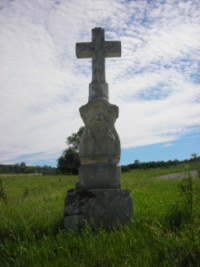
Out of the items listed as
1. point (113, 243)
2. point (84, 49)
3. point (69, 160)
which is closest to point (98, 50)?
point (84, 49)

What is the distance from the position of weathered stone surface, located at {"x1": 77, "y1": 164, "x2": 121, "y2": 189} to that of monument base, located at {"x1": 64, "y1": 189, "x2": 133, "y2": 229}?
9.5 inches

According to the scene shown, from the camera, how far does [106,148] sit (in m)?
5.79

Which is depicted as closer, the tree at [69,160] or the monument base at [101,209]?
the monument base at [101,209]

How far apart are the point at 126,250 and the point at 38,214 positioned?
8.40 feet

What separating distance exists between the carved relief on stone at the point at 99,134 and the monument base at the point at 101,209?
2.01ft

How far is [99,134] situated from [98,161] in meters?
0.46

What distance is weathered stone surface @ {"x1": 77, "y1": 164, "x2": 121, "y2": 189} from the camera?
568 cm

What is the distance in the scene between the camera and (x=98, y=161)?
5762mm

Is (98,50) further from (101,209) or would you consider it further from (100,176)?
(101,209)

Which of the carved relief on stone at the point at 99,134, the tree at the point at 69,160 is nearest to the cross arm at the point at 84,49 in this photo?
the carved relief on stone at the point at 99,134

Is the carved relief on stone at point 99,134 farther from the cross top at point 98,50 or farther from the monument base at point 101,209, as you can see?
the cross top at point 98,50

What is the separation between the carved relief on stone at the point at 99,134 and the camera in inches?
227

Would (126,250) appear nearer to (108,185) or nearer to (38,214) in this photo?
(108,185)

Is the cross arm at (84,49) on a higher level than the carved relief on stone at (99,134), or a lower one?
higher
